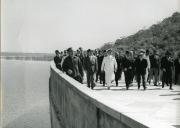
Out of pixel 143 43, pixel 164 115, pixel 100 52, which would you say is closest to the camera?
pixel 164 115

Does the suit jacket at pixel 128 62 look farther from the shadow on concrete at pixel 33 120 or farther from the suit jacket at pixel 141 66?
the shadow on concrete at pixel 33 120

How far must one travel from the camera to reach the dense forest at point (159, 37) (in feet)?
208

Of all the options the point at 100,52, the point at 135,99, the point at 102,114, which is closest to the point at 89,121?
the point at 102,114

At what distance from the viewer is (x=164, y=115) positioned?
41.3 feet

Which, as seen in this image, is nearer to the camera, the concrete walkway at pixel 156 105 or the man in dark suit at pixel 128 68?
the concrete walkway at pixel 156 105

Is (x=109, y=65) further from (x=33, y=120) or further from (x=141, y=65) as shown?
(x=33, y=120)

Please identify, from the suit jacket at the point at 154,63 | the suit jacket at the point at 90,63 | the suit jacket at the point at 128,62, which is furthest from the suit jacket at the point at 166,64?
the suit jacket at the point at 90,63

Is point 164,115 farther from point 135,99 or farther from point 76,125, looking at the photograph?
point 135,99

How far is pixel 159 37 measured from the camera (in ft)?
236

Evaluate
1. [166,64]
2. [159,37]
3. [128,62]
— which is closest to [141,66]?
[128,62]

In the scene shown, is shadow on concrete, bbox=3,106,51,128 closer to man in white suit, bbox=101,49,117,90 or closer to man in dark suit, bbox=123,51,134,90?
man in dark suit, bbox=123,51,134,90

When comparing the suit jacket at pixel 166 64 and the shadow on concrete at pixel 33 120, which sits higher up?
the suit jacket at pixel 166 64

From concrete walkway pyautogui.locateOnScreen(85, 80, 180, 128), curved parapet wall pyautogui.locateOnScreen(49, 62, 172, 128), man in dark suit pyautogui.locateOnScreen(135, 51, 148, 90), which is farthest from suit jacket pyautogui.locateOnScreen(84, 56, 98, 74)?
curved parapet wall pyautogui.locateOnScreen(49, 62, 172, 128)

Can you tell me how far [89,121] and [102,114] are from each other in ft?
3.61
